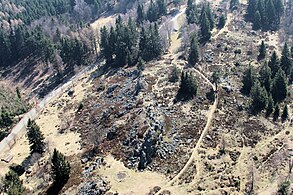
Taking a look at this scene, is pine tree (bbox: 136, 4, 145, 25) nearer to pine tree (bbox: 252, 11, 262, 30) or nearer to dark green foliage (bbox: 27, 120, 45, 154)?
pine tree (bbox: 252, 11, 262, 30)

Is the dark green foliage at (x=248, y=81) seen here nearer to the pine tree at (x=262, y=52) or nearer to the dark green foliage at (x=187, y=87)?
the dark green foliage at (x=187, y=87)

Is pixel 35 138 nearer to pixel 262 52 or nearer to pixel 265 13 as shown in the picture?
pixel 262 52

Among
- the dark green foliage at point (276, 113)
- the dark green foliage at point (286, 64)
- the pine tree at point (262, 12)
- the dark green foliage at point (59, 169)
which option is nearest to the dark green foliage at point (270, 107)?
the dark green foliage at point (276, 113)

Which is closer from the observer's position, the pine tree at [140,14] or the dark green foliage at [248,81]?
the dark green foliage at [248,81]

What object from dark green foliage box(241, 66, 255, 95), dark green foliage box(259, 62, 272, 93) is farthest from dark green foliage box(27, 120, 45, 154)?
dark green foliage box(259, 62, 272, 93)

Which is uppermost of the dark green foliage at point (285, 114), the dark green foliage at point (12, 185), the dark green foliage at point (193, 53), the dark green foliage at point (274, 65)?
the dark green foliage at point (12, 185)

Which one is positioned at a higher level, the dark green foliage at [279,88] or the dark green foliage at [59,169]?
the dark green foliage at [59,169]

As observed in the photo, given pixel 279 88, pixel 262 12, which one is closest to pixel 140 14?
pixel 262 12
